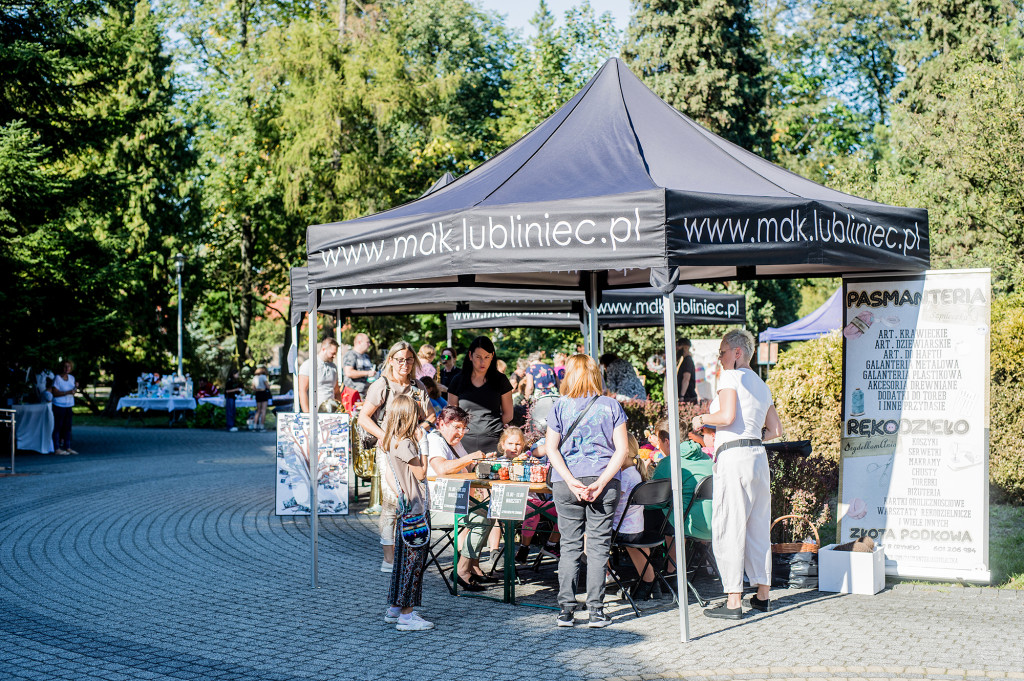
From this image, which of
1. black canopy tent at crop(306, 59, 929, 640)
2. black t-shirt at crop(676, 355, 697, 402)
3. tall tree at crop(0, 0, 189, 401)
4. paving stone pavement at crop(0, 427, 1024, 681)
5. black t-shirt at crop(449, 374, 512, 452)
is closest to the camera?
paving stone pavement at crop(0, 427, 1024, 681)

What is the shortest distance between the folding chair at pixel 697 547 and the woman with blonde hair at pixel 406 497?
1.82m

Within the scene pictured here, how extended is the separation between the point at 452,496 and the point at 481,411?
6.31ft

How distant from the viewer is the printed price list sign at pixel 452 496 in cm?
654

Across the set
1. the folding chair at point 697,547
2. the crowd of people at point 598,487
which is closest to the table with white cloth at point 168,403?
the crowd of people at point 598,487

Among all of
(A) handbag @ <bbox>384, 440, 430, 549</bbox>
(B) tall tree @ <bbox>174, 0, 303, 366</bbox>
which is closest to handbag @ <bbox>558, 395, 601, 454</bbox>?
(A) handbag @ <bbox>384, 440, 430, 549</bbox>

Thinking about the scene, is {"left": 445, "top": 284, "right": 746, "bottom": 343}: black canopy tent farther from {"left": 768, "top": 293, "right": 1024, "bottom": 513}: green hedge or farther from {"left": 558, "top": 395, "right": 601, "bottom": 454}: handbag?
{"left": 558, "top": 395, "right": 601, "bottom": 454}: handbag

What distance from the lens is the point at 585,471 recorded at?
6.03 metres

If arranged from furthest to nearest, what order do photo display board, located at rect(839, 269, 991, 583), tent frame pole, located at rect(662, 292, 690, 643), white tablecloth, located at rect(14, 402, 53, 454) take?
1. white tablecloth, located at rect(14, 402, 53, 454)
2. photo display board, located at rect(839, 269, 991, 583)
3. tent frame pole, located at rect(662, 292, 690, 643)

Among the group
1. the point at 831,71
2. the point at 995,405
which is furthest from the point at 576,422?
the point at 831,71

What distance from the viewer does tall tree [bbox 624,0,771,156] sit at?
27016 mm

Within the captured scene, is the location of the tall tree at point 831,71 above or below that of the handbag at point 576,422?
above

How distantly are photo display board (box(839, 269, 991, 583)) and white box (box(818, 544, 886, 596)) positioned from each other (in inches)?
15.8

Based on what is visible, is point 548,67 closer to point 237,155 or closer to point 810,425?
point 237,155

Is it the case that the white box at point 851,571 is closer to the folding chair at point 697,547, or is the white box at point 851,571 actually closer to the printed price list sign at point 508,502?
the folding chair at point 697,547
